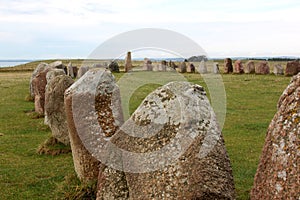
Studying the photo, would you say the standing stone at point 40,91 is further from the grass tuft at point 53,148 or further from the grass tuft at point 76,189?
the grass tuft at point 76,189

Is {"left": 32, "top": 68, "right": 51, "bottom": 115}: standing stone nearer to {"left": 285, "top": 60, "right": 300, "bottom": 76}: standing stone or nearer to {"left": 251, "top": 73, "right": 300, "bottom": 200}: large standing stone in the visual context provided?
{"left": 251, "top": 73, "right": 300, "bottom": 200}: large standing stone

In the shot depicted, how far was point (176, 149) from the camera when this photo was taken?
20.4ft

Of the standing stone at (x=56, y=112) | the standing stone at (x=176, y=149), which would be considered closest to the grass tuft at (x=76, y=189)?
the standing stone at (x=176, y=149)

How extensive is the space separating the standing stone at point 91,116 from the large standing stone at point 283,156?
404 cm

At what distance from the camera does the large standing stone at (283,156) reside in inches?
193

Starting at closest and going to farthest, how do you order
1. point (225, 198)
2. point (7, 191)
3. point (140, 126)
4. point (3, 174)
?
point (225, 198), point (140, 126), point (7, 191), point (3, 174)

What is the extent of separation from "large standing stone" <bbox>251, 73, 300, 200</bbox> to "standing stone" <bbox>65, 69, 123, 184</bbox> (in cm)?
404

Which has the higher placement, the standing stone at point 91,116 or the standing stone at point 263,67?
the standing stone at point 91,116

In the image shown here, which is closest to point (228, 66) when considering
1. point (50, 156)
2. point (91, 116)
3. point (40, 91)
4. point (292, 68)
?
point (292, 68)

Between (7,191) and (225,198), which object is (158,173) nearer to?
(225,198)

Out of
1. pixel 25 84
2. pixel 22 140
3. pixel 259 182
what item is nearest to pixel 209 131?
pixel 259 182

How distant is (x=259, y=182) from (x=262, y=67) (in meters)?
32.7

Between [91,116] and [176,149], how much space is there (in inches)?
124

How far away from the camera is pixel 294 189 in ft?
15.8
